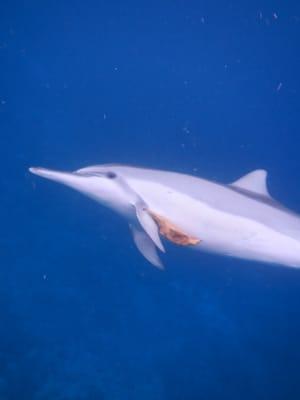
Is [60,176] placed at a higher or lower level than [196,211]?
higher

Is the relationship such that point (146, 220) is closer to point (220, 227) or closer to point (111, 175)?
point (111, 175)

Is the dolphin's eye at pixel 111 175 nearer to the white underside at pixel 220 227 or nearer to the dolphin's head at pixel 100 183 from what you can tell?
the dolphin's head at pixel 100 183

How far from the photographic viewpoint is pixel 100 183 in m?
6.39

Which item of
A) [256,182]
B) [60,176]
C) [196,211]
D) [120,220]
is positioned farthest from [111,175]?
[120,220]

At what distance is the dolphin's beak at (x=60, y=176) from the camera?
236 inches

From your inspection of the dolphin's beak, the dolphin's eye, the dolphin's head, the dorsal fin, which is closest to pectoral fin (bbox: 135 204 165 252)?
the dolphin's head

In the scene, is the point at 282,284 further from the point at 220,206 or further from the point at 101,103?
the point at 101,103

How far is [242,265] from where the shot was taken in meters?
14.1

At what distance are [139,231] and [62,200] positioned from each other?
858 cm

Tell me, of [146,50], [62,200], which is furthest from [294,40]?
[62,200]

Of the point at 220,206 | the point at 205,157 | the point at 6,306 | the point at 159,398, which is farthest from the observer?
the point at 205,157

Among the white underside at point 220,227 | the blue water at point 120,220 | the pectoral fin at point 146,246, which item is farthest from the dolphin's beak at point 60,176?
the blue water at point 120,220

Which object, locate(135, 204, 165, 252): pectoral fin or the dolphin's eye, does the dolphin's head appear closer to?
the dolphin's eye

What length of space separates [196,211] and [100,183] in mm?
1661
